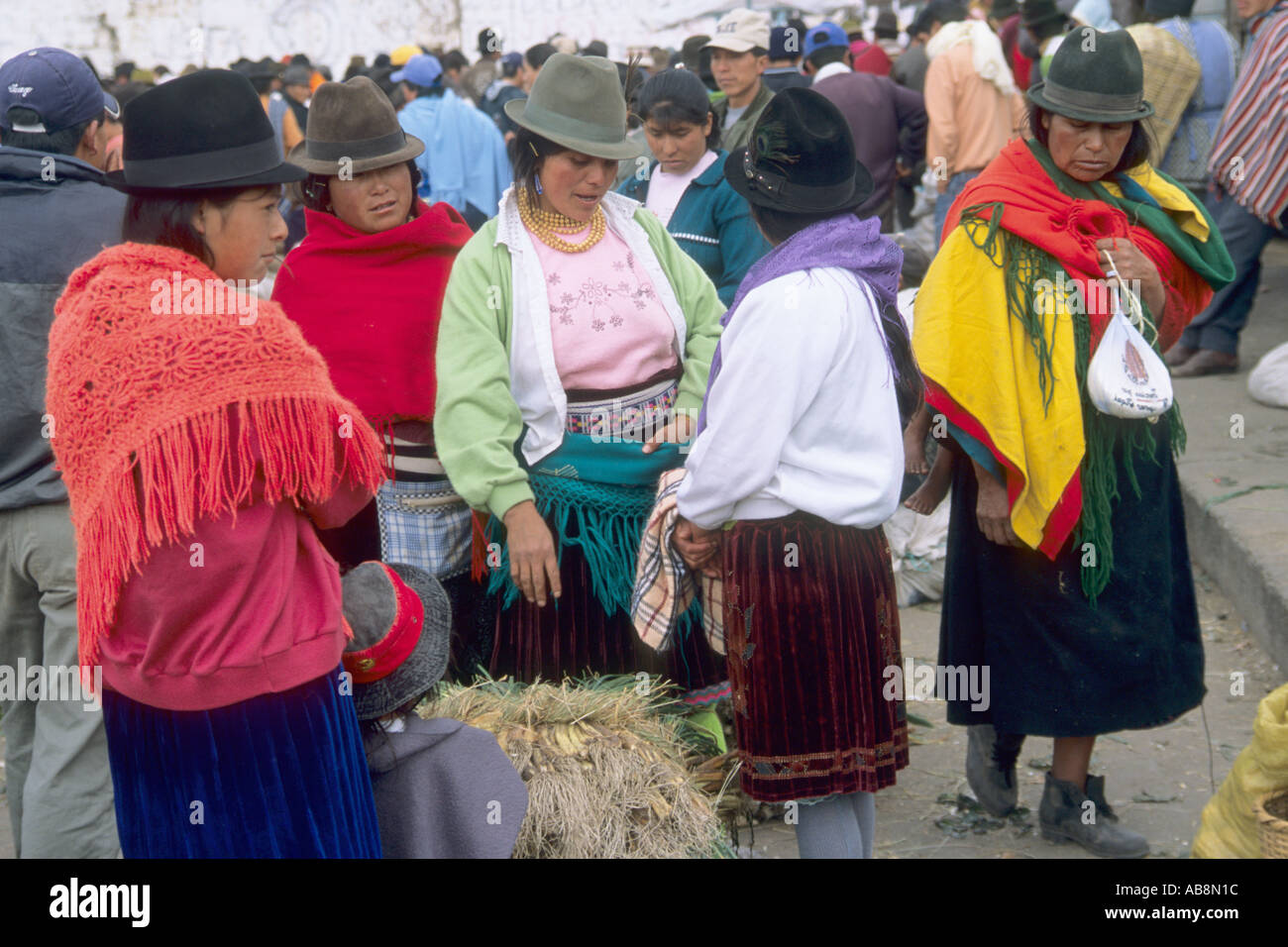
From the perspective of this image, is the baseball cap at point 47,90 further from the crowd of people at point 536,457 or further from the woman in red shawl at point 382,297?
the woman in red shawl at point 382,297

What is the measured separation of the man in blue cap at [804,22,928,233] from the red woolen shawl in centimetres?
471

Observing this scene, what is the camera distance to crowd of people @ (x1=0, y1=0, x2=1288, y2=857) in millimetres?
2205

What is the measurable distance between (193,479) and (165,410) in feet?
0.38

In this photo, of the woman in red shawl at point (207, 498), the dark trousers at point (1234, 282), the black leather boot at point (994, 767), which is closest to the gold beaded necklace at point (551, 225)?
the woman in red shawl at point (207, 498)

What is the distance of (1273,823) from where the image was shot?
293cm

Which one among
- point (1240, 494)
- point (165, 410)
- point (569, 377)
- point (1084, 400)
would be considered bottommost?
point (1240, 494)

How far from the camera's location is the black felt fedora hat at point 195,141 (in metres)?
2.26

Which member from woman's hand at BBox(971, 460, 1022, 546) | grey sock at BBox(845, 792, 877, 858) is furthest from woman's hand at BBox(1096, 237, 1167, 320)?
grey sock at BBox(845, 792, 877, 858)

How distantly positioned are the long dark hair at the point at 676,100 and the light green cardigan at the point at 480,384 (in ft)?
4.80

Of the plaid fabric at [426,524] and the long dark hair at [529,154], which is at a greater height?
the long dark hair at [529,154]

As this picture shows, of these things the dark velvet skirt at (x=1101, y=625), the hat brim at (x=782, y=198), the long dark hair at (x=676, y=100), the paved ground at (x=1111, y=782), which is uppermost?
the long dark hair at (x=676, y=100)

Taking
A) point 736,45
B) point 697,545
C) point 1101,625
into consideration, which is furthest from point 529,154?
point 736,45

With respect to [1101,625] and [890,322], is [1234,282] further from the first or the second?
[890,322]

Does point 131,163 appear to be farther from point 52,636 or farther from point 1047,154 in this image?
point 1047,154
